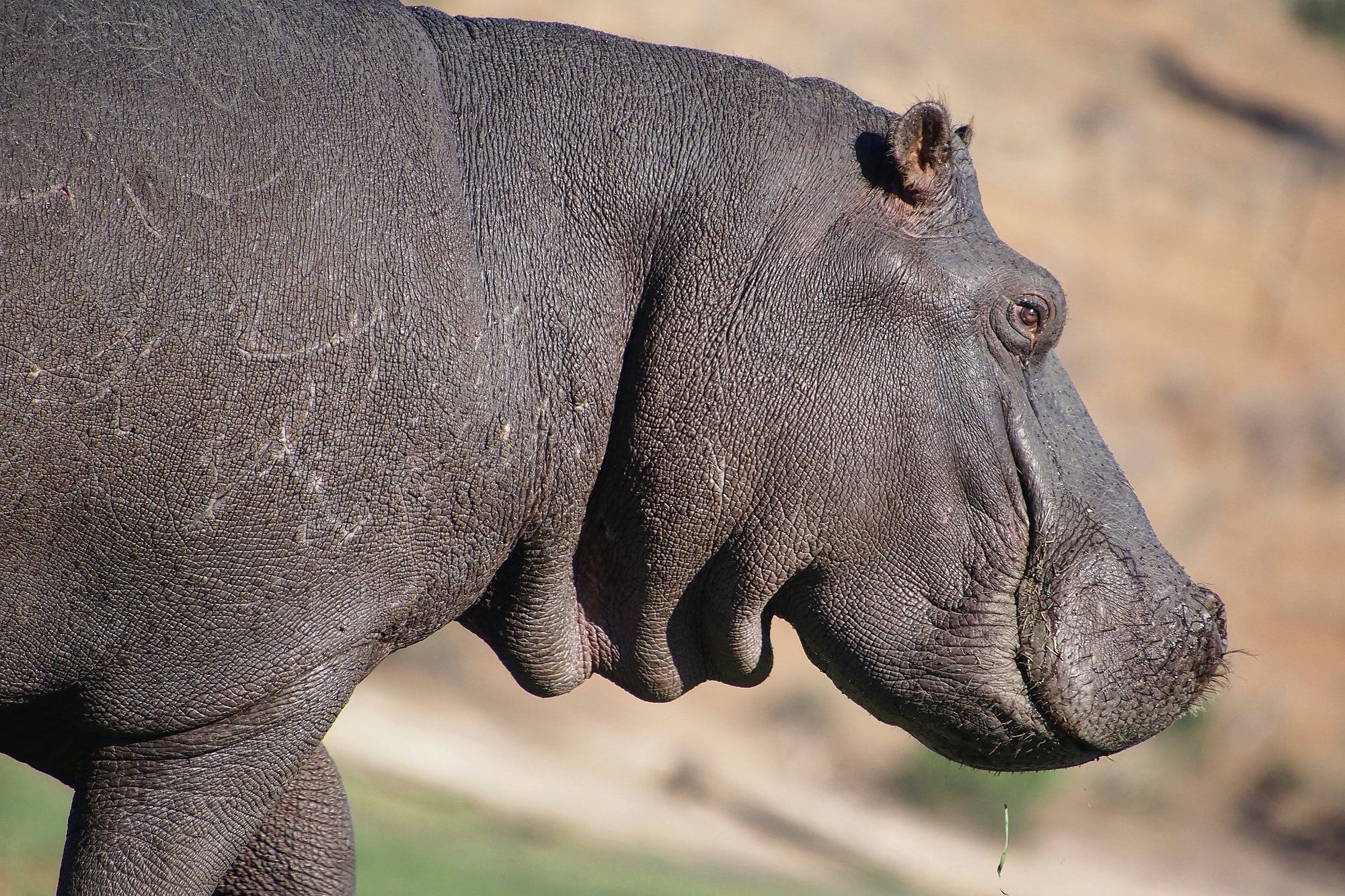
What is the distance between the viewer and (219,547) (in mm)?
2488

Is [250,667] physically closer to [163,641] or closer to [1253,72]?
[163,641]

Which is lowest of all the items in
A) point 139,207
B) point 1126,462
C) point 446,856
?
point 446,856

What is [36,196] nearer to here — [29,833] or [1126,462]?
[29,833]

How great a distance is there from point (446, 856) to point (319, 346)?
18.7ft

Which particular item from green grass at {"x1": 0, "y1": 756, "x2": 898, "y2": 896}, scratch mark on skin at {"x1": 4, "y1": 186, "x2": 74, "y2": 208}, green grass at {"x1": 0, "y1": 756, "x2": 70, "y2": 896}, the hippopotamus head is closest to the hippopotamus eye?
the hippopotamus head

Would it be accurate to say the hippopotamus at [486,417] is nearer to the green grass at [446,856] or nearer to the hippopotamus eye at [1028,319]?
the hippopotamus eye at [1028,319]

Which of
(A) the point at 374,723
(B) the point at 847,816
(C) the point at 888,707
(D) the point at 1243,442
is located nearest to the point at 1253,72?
(D) the point at 1243,442

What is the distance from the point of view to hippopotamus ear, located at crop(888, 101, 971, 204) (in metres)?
3.04

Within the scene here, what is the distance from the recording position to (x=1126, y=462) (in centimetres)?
1625

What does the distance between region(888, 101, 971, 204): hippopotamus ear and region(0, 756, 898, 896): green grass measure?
4.79 meters

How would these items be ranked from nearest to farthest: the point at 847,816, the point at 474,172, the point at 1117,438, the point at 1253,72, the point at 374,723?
the point at 474,172, the point at 374,723, the point at 847,816, the point at 1117,438, the point at 1253,72

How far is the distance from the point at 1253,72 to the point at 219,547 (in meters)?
22.7

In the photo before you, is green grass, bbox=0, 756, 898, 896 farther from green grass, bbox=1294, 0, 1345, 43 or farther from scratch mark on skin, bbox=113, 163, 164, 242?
green grass, bbox=1294, 0, 1345, 43

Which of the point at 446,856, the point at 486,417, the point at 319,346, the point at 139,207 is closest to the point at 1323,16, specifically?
the point at 446,856
